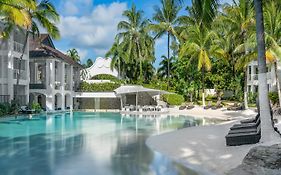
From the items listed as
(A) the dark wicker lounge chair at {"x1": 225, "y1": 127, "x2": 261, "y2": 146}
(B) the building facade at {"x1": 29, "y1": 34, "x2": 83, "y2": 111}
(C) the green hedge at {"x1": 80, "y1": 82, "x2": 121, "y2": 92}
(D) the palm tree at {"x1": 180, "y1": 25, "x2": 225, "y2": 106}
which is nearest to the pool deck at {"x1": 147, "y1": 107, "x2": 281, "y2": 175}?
(A) the dark wicker lounge chair at {"x1": 225, "y1": 127, "x2": 261, "y2": 146}

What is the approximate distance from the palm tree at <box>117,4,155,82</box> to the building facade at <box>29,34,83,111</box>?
6619 millimetres

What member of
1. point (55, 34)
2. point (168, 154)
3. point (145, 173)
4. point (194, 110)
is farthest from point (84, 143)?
point (194, 110)

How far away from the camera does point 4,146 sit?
13711mm

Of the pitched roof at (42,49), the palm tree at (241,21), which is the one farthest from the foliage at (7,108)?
the palm tree at (241,21)

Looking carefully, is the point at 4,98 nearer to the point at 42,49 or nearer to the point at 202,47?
the point at 42,49

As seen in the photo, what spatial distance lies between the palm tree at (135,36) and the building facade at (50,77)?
21.7 ft

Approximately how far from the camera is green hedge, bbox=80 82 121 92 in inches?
1612

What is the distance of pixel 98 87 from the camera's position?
4125 cm

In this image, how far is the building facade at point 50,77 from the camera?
35.2 m

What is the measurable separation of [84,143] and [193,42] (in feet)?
76.2

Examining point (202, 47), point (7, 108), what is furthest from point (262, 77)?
point (202, 47)

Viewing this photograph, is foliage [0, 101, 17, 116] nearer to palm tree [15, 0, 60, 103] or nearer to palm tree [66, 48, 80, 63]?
palm tree [15, 0, 60, 103]

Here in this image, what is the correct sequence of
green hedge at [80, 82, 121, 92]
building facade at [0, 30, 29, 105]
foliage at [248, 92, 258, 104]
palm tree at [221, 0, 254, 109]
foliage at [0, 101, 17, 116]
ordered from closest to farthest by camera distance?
foliage at [0, 101, 17, 116] → palm tree at [221, 0, 254, 109] → building facade at [0, 30, 29, 105] → foliage at [248, 92, 258, 104] → green hedge at [80, 82, 121, 92]

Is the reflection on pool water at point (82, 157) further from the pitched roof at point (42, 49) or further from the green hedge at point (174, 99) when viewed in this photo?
the green hedge at point (174, 99)
